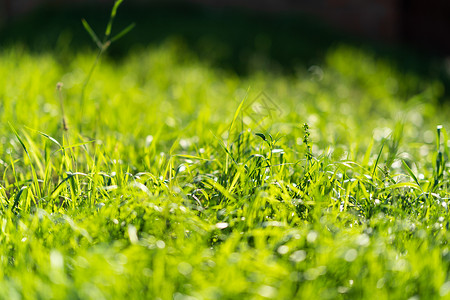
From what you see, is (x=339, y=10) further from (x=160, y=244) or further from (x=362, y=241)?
(x=160, y=244)

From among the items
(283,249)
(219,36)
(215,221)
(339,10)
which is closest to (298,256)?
(283,249)

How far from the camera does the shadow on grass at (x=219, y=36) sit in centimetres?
508

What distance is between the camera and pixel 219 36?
18.9 feet

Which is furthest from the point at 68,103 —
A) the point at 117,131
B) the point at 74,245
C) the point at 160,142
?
the point at 74,245

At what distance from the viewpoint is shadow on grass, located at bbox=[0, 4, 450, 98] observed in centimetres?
508

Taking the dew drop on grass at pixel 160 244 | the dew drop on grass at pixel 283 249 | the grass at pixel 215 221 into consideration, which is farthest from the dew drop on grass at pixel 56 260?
the dew drop on grass at pixel 283 249

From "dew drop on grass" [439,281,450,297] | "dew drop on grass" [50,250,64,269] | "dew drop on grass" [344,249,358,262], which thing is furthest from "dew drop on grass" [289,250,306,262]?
"dew drop on grass" [50,250,64,269]

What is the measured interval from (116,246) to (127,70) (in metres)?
3.06

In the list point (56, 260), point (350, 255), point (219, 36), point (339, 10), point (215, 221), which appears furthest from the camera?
point (339, 10)

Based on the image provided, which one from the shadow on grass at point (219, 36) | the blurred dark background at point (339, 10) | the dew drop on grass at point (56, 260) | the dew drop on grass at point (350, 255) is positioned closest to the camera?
the dew drop on grass at point (56, 260)

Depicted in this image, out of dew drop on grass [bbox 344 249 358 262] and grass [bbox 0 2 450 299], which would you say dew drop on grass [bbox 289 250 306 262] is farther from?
dew drop on grass [bbox 344 249 358 262]

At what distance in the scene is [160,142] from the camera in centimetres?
225

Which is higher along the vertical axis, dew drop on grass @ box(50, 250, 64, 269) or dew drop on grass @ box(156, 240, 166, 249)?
dew drop on grass @ box(50, 250, 64, 269)

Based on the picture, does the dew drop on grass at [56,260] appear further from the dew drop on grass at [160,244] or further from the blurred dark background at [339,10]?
the blurred dark background at [339,10]
